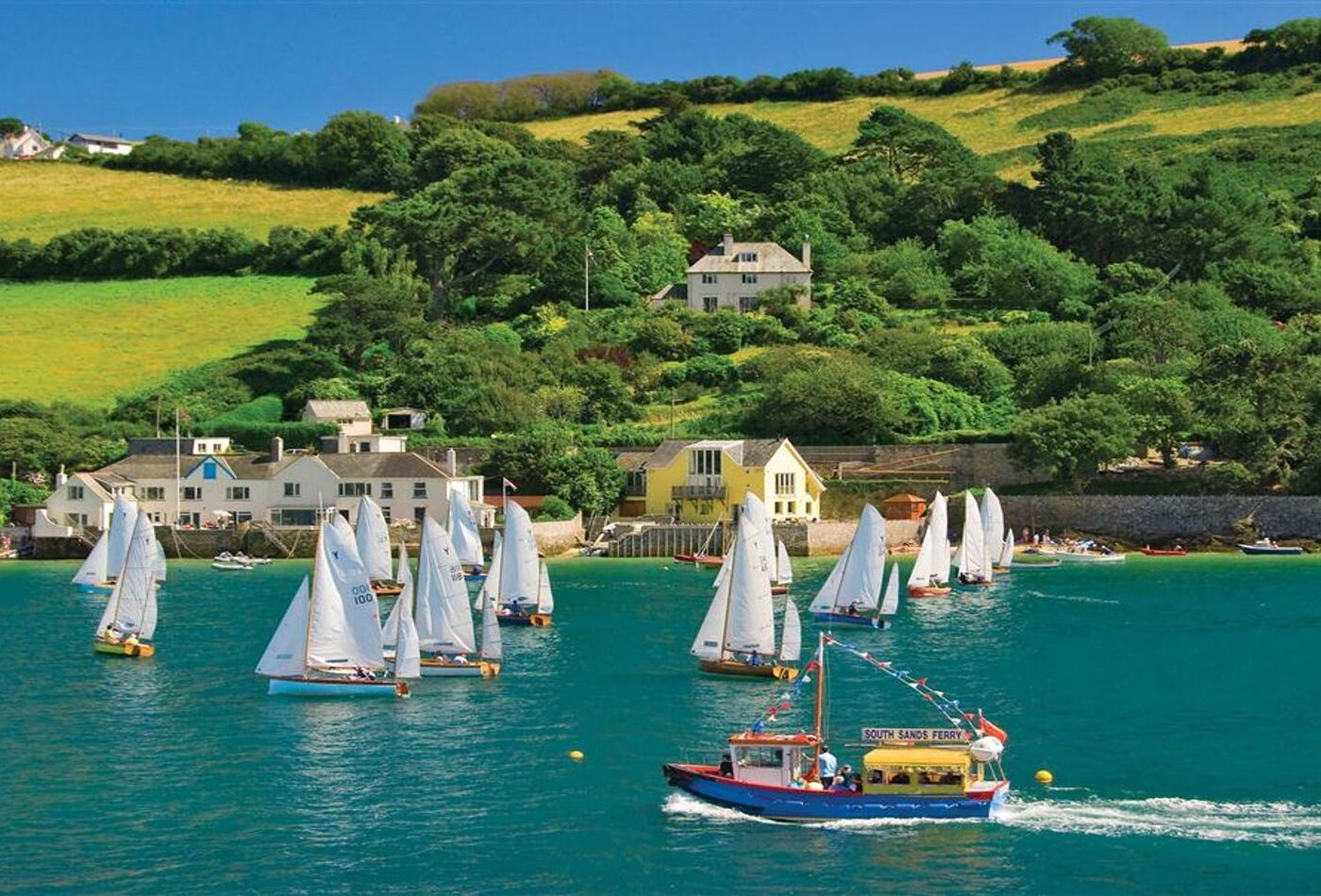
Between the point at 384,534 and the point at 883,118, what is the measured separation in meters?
107

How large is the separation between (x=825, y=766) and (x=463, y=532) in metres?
53.1

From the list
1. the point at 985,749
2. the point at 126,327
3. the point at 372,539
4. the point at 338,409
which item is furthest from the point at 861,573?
the point at 126,327

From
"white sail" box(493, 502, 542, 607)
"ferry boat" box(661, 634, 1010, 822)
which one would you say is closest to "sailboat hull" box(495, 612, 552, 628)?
"white sail" box(493, 502, 542, 607)

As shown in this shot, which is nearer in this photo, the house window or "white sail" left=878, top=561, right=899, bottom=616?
"white sail" left=878, top=561, right=899, bottom=616

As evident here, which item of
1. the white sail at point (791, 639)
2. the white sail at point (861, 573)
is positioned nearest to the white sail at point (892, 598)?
the white sail at point (861, 573)

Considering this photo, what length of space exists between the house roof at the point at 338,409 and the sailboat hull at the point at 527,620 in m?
53.2

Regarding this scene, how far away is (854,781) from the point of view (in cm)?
4553

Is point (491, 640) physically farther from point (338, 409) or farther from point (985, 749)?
point (338, 409)

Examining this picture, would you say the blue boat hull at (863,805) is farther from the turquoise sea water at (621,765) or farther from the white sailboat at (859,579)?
the white sailboat at (859,579)

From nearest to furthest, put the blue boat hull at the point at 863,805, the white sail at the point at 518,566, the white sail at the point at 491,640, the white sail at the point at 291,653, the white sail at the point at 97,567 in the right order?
1. the blue boat hull at the point at 863,805
2. the white sail at the point at 291,653
3. the white sail at the point at 491,640
4. the white sail at the point at 518,566
5. the white sail at the point at 97,567

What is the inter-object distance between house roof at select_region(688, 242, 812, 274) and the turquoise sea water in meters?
74.5

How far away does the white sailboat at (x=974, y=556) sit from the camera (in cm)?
9700

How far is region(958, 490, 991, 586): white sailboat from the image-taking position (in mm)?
97000

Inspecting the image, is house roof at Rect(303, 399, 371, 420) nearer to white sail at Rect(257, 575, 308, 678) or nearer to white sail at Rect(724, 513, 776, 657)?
white sail at Rect(257, 575, 308, 678)
